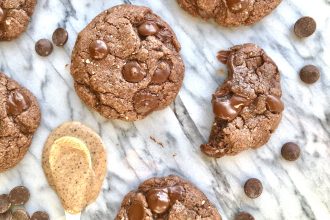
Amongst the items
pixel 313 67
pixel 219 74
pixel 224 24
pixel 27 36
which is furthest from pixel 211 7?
pixel 27 36

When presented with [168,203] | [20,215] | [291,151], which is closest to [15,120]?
[20,215]

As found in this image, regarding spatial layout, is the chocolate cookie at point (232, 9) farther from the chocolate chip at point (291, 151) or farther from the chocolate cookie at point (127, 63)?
the chocolate chip at point (291, 151)

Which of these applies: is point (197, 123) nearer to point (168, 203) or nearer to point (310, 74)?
point (168, 203)

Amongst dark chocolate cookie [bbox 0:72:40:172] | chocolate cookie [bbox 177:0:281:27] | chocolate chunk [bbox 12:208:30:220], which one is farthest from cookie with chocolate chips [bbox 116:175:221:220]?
chocolate cookie [bbox 177:0:281:27]

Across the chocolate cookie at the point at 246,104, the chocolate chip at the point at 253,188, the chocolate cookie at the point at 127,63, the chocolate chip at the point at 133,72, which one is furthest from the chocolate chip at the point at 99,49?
the chocolate chip at the point at 253,188

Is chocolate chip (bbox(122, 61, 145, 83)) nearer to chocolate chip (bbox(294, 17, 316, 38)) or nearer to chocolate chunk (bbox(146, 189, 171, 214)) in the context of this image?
chocolate chunk (bbox(146, 189, 171, 214))

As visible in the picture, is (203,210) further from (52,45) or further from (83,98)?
(52,45)
